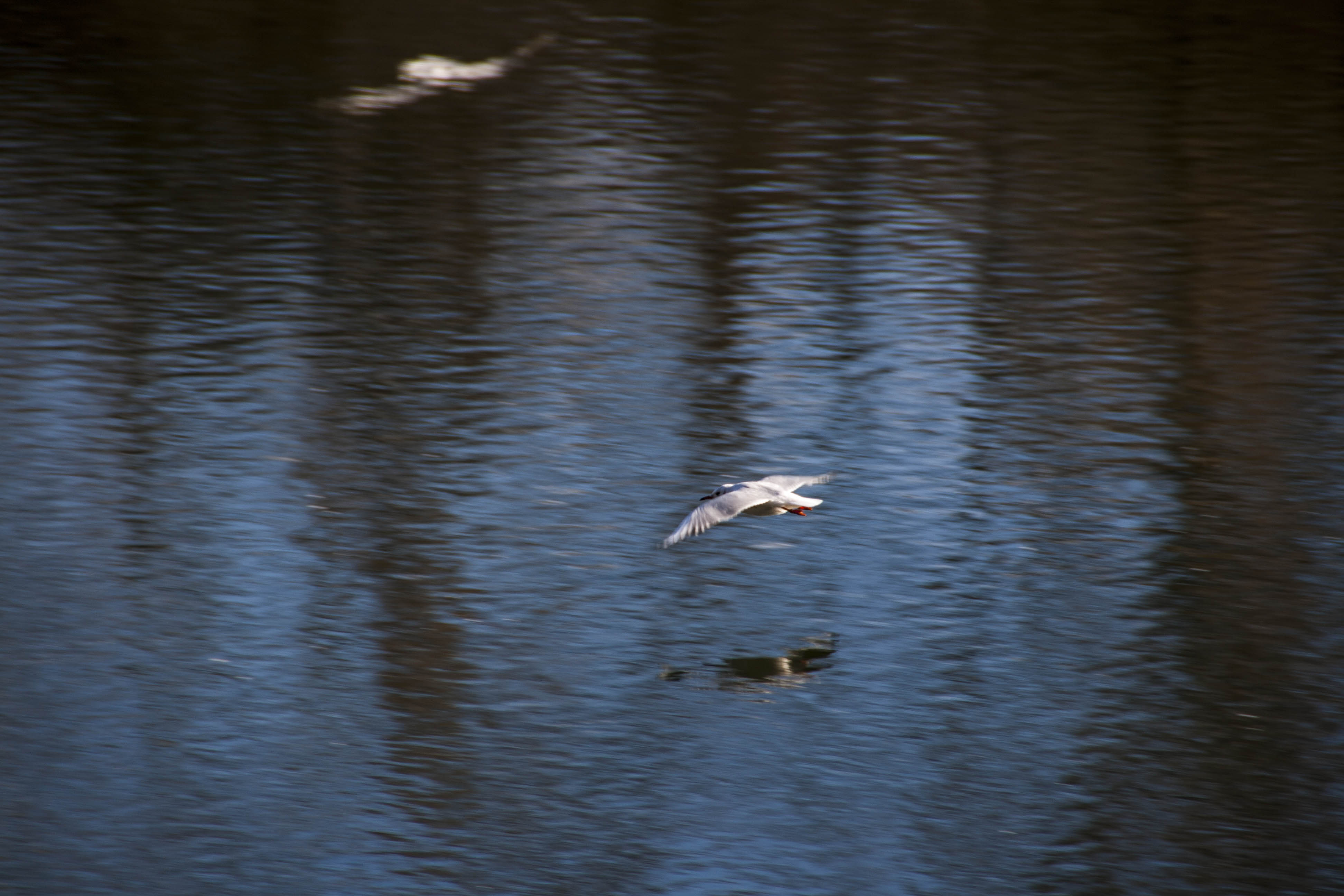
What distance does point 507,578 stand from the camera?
844cm

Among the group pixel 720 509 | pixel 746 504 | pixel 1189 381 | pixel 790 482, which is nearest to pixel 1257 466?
pixel 1189 381

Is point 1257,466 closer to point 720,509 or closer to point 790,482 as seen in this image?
point 790,482

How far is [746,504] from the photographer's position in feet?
24.8

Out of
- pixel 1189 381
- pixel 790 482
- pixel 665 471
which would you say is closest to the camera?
pixel 790 482

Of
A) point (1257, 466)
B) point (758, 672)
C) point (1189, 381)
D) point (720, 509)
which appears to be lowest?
point (758, 672)

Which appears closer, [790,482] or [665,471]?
[790,482]

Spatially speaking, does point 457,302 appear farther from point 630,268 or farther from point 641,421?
point 641,421

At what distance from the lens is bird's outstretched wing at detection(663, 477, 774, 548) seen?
744cm

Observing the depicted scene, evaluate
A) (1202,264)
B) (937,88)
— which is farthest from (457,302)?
(937,88)

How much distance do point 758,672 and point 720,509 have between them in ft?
2.55

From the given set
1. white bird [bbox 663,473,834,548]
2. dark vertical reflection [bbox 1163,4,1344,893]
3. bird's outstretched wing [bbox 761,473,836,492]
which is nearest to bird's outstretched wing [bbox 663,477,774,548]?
white bird [bbox 663,473,834,548]

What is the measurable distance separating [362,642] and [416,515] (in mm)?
1395

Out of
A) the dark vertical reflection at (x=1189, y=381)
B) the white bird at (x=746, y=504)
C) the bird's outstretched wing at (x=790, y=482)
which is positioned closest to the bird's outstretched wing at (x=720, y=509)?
the white bird at (x=746, y=504)

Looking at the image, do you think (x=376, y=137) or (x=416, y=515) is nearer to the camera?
(x=416, y=515)
